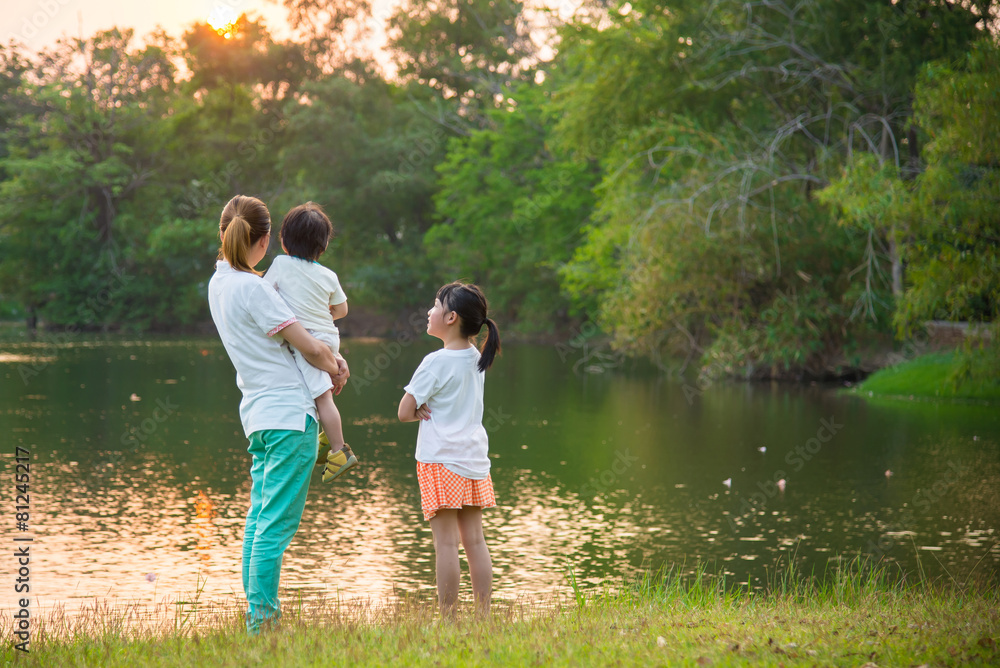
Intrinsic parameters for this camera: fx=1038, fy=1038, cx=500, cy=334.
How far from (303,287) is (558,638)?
1761 mm

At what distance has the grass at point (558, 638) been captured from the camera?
386 centimetres

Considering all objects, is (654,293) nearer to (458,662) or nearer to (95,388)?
Result: (95,388)

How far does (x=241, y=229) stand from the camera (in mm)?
4160

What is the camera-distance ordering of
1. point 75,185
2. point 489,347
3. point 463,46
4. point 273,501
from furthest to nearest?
point 463,46 < point 75,185 < point 489,347 < point 273,501

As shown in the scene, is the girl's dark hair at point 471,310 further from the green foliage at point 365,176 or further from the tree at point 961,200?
the green foliage at point 365,176

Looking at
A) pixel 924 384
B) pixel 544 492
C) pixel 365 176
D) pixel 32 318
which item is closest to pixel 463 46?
pixel 365 176

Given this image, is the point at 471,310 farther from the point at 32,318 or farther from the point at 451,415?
the point at 32,318

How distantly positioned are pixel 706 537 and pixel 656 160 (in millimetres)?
17172

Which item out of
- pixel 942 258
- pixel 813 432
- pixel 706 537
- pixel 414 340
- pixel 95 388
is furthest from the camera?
pixel 414 340

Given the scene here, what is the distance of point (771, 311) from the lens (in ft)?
71.3

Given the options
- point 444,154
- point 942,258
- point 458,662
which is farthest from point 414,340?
point 458,662

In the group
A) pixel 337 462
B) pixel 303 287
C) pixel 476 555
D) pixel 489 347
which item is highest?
pixel 303 287

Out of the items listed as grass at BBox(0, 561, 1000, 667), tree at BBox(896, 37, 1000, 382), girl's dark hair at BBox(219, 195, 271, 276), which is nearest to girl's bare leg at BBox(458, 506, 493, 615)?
grass at BBox(0, 561, 1000, 667)

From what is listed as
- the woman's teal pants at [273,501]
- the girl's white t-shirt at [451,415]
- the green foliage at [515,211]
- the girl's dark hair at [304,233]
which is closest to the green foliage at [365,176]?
the green foliage at [515,211]
